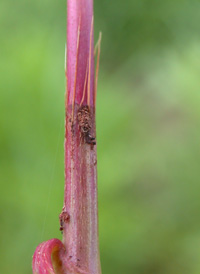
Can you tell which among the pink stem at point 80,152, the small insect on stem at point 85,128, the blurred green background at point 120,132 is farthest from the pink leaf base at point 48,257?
the blurred green background at point 120,132

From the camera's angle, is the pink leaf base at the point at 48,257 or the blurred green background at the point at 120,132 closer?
the pink leaf base at the point at 48,257

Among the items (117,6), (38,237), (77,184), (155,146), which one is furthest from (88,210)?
(117,6)

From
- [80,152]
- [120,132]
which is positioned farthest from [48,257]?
[120,132]

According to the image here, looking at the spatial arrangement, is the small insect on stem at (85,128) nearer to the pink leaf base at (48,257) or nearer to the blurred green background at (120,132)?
the pink leaf base at (48,257)

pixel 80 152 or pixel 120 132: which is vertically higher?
pixel 120 132

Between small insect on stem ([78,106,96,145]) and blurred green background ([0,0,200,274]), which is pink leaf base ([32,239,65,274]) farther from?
blurred green background ([0,0,200,274])

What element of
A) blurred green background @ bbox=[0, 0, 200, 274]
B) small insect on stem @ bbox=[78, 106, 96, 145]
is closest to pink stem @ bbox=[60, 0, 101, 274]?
small insect on stem @ bbox=[78, 106, 96, 145]

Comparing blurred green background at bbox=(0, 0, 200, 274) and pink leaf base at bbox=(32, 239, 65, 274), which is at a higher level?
blurred green background at bbox=(0, 0, 200, 274)

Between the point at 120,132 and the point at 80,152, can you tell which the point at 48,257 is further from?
the point at 120,132
